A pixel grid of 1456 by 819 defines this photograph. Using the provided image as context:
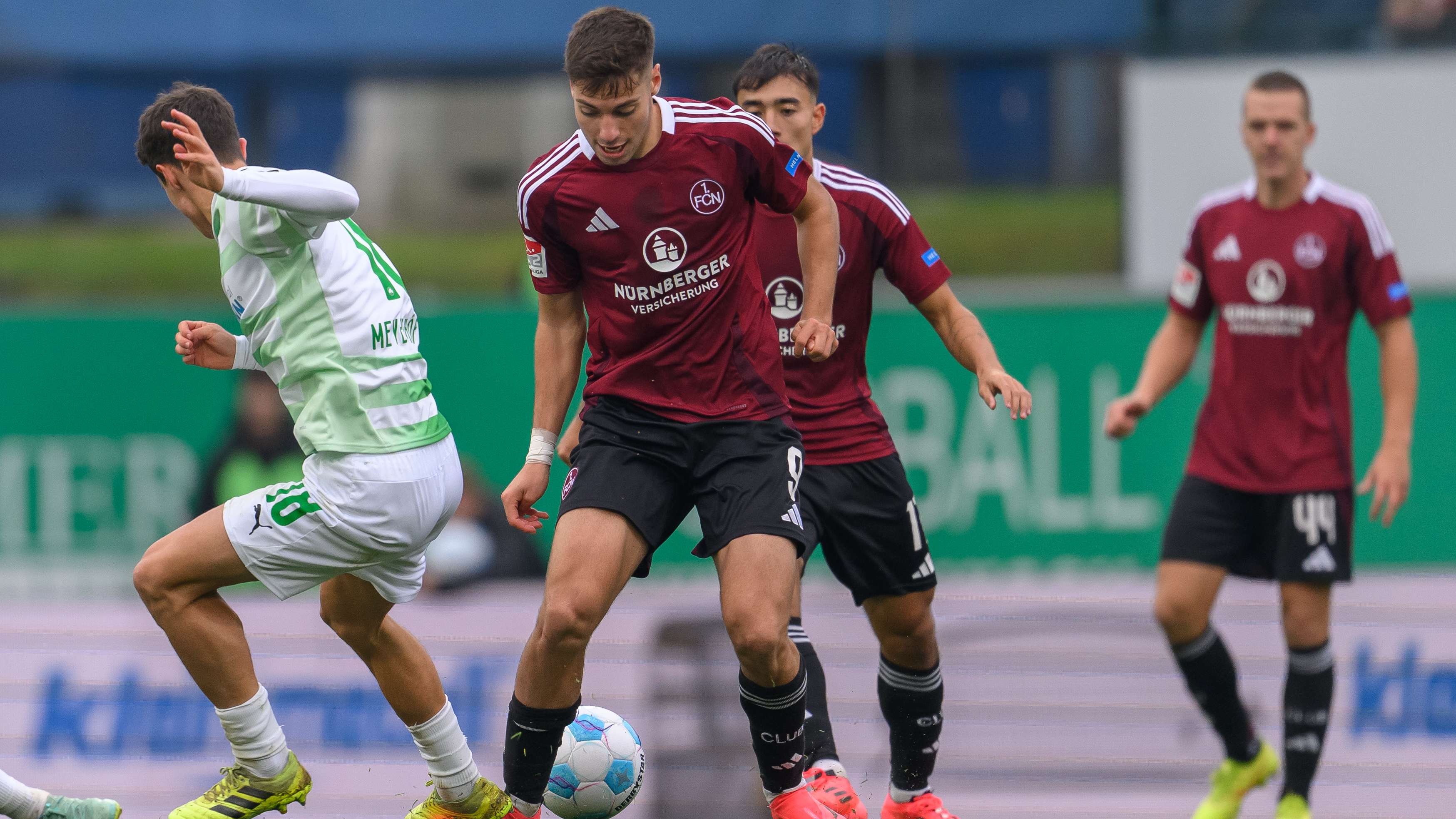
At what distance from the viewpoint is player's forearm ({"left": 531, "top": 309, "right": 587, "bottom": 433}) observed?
14.7 ft

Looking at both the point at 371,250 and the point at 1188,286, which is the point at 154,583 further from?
the point at 1188,286

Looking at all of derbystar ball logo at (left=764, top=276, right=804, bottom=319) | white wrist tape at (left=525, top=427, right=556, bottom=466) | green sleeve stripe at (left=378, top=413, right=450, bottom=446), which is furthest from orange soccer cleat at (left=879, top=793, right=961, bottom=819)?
green sleeve stripe at (left=378, top=413, right=450, bottom=446)

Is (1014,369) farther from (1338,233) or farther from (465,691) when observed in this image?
(465,691)

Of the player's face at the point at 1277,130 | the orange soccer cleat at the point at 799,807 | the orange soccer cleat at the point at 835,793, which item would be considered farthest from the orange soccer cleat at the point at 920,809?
the player's face at the point at 1277,130

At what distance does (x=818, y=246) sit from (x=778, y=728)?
1317 millimetres

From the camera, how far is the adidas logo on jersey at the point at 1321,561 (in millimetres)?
5648

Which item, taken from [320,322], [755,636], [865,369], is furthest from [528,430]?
[755,636]

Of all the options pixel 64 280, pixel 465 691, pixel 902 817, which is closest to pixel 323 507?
pixel 902 817

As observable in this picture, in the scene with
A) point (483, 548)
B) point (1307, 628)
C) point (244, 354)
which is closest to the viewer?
point (244, 354)

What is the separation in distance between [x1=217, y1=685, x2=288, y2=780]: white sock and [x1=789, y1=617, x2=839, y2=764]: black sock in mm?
1505

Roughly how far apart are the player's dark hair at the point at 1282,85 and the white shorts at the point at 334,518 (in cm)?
340

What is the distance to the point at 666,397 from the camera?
4.32 metres

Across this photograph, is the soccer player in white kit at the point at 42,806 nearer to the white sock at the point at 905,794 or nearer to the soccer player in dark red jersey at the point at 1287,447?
the white sock at the point at 905,794

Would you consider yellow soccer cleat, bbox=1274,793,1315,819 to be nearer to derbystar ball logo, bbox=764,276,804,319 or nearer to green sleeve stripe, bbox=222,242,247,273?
derbystar ball logo, bbox=764,276,804,319
